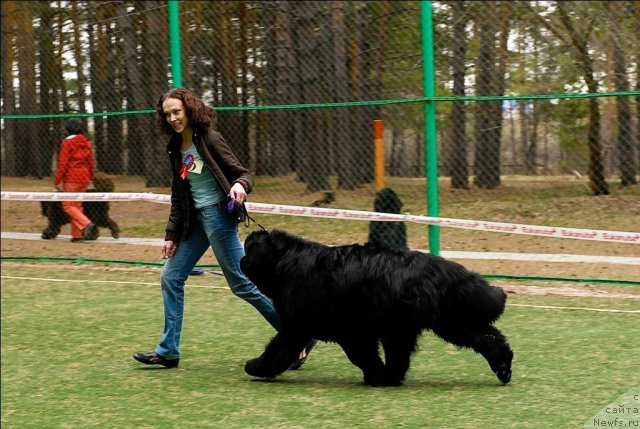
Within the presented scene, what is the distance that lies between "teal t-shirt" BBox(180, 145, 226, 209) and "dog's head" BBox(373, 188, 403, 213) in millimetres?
4014

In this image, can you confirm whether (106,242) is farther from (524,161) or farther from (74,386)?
(74,386)

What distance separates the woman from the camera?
5.94m

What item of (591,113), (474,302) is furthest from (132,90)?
(474,302)

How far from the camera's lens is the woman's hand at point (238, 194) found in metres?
5.77

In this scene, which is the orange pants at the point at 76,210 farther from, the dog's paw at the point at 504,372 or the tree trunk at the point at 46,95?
the dog's paw at the point at 504,372

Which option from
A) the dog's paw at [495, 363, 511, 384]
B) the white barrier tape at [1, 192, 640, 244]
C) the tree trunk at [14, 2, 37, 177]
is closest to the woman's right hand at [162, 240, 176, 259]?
the dog's paw at [495, 363, 511, 384]

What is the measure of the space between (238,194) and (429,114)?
13.5ft

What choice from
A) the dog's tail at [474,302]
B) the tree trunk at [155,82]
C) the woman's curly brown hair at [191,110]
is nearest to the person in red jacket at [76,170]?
the tree trunk at [155,82]

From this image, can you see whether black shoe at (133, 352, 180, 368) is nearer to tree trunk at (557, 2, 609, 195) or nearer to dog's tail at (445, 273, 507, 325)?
dog's tail at (445, 273, 507, 325)

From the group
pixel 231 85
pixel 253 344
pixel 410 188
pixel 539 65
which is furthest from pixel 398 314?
pixel 231 85

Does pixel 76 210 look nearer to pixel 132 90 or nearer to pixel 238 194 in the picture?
pixel 132 90

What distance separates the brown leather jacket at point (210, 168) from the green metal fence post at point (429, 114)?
12.5 feet

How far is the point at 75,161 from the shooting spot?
1233cm

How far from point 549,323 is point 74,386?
139 inches
